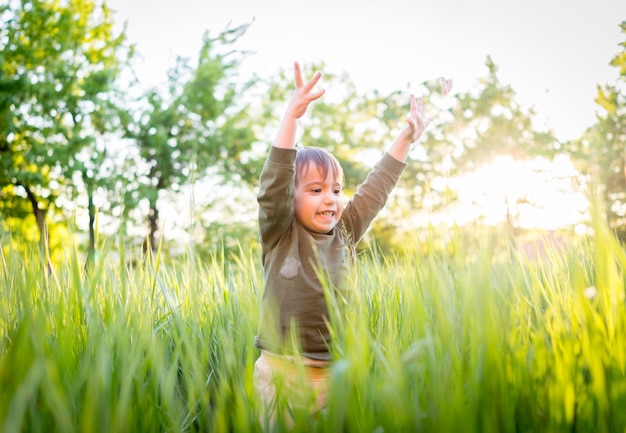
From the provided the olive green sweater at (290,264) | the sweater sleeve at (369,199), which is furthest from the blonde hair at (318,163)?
the sweater sleeve at (369,199)

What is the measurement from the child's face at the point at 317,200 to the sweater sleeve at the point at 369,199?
305 millimetres

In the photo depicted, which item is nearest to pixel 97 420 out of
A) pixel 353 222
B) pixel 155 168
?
pixel 353 222

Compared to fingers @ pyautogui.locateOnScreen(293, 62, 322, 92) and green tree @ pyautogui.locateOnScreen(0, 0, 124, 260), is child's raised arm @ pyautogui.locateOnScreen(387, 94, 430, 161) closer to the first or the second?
fingers @ pyautogui.locateOnScreen(293, 62, 322, 92)

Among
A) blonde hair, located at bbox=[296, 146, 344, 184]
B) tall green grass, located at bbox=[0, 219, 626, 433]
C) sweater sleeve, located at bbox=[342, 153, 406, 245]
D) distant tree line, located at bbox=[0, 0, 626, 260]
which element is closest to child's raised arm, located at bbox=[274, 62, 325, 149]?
blonde hair, located at bbox=[296, 146, 344, 184]

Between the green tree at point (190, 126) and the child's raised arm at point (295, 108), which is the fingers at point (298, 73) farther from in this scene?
the green tree at point (190, 126)

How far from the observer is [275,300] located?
193cm

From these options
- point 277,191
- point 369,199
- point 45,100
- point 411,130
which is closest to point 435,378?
point 277,191

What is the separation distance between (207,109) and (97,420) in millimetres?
18462

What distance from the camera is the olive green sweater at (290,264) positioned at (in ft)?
6.09

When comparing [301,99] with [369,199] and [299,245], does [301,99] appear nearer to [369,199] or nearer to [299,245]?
[299,245]

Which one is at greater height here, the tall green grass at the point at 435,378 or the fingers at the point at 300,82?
the fingers at the point at 300,82

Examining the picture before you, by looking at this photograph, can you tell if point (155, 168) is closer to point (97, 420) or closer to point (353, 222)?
point (353, 222)

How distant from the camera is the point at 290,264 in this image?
1.96 meters

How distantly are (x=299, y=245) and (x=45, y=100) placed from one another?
16.7 meters
